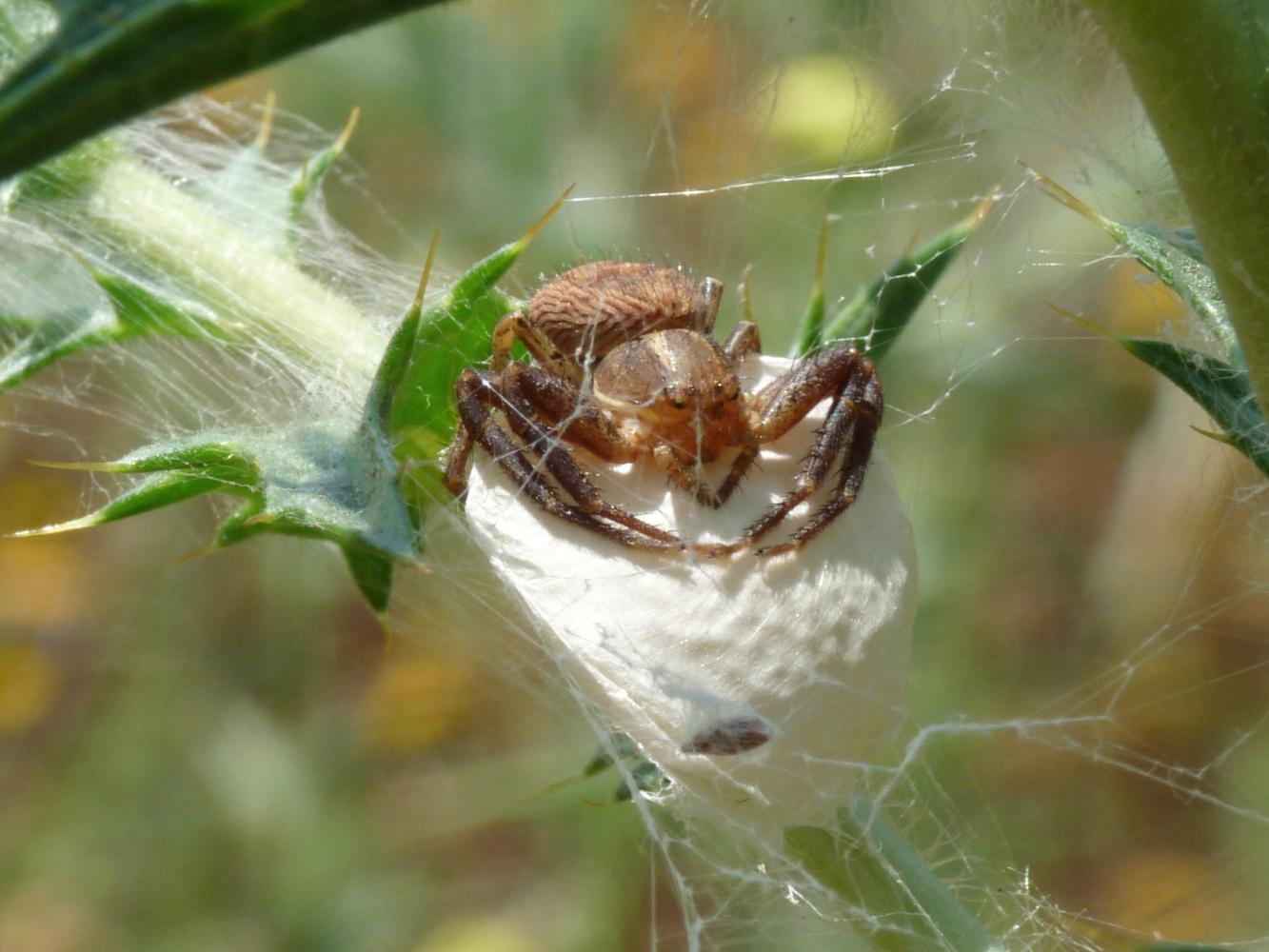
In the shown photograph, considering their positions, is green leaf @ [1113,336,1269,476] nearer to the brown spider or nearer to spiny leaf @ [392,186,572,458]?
the brown spider

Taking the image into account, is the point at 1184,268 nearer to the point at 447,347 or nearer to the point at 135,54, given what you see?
the point at 447,347

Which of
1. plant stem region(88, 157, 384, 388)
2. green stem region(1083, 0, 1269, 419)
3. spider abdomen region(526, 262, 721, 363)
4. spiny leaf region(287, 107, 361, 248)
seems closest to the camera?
green stem region(1083, 0, 1269, 419)

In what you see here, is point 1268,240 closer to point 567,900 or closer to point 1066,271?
point 1066,271

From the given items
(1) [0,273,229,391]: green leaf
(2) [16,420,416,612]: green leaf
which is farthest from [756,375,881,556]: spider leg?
(1) [0,273,229,391]: green leaf

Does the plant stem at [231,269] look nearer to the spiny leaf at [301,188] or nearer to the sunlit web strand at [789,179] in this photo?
the spiny leaf at [301,188]

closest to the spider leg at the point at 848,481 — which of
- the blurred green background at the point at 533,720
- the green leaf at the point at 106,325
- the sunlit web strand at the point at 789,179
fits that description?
the sunlit web strand at the point at 789,179

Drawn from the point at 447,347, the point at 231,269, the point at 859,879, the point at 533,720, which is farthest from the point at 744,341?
the point at 533,720
